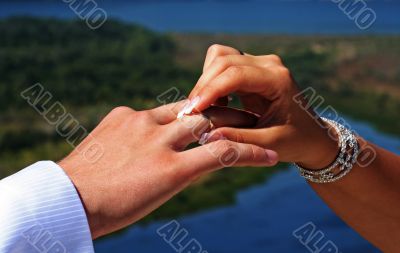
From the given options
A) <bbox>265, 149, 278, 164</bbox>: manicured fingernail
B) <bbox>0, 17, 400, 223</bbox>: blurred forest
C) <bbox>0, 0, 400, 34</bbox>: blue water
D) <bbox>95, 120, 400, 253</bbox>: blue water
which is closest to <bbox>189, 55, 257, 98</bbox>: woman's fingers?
<bbox>265, 149, 278, 164</bbox>: manicured fingernail

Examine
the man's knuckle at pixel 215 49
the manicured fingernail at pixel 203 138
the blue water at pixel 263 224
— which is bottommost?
the blue water at pixel 263 224

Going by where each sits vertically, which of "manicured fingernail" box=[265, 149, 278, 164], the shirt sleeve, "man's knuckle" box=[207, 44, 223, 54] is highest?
"man's knuckle" box=[207, 44, 223, 54]

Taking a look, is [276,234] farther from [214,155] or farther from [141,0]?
[141,0]

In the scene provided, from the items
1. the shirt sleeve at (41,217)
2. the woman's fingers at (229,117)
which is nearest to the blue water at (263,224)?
the woman's fingers at (229,117)

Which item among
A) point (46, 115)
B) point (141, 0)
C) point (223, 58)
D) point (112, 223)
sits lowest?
point (46, 115)

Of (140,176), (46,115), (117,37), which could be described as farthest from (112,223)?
(117,37)

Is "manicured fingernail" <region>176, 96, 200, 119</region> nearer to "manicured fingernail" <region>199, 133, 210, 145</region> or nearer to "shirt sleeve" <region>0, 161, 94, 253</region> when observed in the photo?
"manicured fingernail" <region>199, 133, 210, 145</region>

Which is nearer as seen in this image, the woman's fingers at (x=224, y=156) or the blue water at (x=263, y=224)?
the woman's fingers at (x=224, y=156)

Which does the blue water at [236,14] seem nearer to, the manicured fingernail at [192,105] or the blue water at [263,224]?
the blue water at [263,224]
